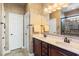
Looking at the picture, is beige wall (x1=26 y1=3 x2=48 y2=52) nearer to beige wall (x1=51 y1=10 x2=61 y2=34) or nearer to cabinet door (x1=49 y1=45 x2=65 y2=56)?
beige wall (x1=51 y1=10 x2=61 y2=34)

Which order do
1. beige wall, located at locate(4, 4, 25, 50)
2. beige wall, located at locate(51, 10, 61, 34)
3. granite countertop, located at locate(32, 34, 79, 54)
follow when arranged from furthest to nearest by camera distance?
beige wall, located at locate(51, 10, 61, 34) → beige wall, located at locate(4, 4, 25, 50) → granite countertop, located at locate(32, 34, 79, 54)

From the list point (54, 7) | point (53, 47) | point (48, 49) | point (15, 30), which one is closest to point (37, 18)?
point (54, 7)

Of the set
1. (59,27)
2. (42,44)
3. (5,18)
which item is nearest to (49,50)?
(42,44)

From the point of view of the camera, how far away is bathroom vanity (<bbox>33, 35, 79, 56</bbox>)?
6.62 feet

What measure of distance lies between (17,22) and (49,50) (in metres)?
0.81

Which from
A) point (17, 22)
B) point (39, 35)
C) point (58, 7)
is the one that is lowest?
point (39, 35)

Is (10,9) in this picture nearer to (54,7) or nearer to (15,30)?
(15,30)

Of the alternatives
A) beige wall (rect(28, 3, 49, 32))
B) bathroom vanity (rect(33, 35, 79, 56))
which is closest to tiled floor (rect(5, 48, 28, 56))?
bathroom vanity (rect(33, 35, 79, 56))

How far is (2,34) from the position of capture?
266cm

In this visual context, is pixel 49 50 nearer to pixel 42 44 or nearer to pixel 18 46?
pixel 42 44

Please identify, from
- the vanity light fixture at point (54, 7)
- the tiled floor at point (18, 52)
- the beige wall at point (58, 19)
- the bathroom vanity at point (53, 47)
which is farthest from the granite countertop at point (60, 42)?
the vanity light fixture at point (54, 7)

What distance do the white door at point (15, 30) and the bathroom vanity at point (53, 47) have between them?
0.45 m

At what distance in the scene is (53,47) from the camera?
2.47m

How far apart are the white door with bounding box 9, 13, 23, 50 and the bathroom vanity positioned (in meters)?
0.45
